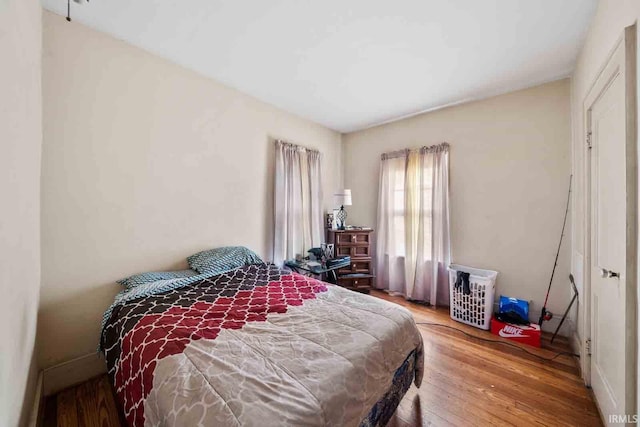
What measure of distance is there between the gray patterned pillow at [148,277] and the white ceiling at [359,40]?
1911 mm

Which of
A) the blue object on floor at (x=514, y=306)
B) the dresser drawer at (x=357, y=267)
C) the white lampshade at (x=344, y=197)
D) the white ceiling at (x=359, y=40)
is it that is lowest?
the blue object on floor at (x=514, y=306)

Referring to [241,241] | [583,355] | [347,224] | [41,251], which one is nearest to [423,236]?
[347,224]

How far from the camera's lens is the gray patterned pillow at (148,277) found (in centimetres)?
180

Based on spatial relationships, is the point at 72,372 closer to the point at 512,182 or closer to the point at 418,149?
Answer: the point at 418,149

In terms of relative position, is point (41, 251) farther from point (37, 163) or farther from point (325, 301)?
point (325, 301)

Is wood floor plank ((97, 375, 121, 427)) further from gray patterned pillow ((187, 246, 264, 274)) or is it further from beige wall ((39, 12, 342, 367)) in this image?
gray patterned pillow ((187, 246, 264, 274))

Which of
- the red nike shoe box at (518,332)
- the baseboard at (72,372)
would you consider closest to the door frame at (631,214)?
the red nike shoe box at (518,332)

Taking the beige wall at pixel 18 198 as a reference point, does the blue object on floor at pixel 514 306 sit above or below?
below

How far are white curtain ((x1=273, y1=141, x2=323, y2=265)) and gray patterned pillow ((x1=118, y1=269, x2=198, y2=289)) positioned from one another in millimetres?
1126

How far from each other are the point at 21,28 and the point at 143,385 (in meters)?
1.74

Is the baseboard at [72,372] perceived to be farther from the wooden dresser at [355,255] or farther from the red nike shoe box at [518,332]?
the red nike shoe box at [518,332]

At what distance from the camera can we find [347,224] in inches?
159

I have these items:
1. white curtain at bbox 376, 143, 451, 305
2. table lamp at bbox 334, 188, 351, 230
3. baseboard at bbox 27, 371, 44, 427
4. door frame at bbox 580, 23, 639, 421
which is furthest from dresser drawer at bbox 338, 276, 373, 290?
baseboard at bbox 27, 371, 44, 427

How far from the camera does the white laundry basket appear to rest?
2.45 meters
